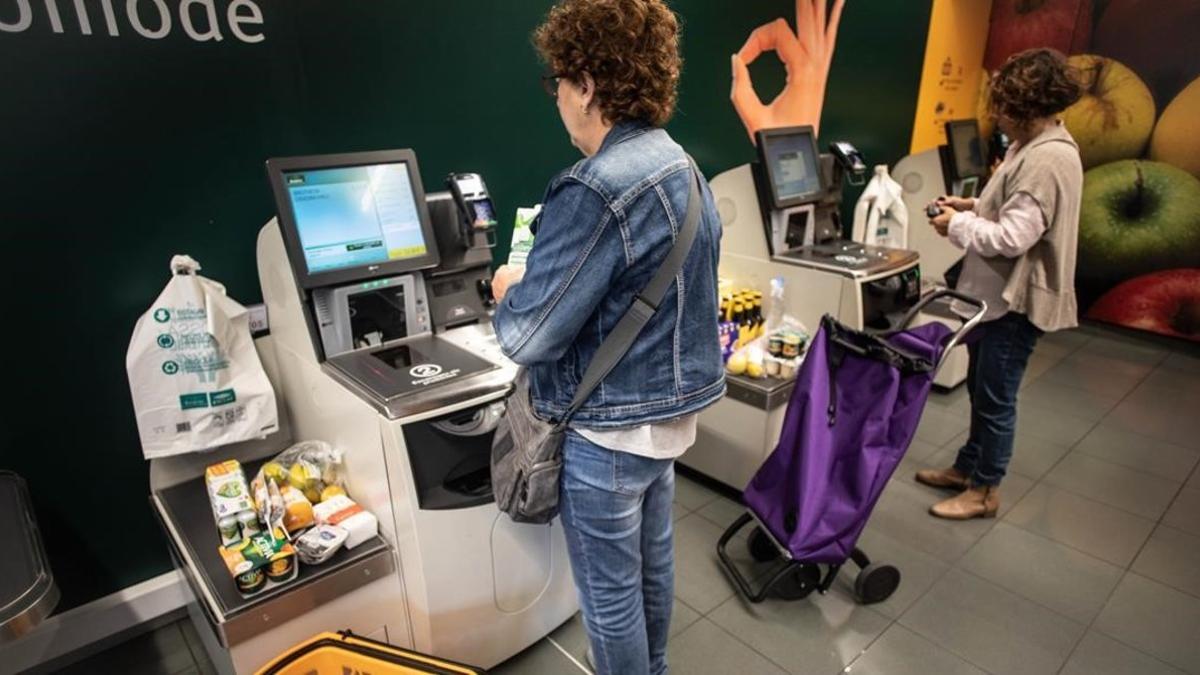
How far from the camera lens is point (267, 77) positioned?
6.46ft

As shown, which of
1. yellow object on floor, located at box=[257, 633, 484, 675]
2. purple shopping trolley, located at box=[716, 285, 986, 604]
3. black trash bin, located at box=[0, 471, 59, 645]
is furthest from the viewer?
purple shopping trolley, located at box=[716, 285, 986, 604]

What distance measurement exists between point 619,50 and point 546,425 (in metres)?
0.70

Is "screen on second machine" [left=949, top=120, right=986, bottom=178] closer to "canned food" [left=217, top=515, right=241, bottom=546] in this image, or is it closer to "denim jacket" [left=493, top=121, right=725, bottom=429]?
"denim jacket" [left=493, top=121, right=725, bottom=429]

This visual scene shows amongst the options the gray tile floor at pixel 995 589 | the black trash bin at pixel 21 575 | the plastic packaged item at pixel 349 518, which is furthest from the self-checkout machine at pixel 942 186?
the black trash bin at pixel 21 575

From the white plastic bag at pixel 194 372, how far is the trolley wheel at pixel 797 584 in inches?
64.9

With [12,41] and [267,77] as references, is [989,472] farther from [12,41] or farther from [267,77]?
[12,41]

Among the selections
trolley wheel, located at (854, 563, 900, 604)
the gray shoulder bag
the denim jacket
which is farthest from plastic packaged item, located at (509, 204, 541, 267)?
trolley wheel, located at (854, 563, 900, 604)

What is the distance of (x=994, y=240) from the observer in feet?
7.22

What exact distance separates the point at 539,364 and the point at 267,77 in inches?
52.6

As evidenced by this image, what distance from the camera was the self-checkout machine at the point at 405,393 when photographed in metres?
1.58

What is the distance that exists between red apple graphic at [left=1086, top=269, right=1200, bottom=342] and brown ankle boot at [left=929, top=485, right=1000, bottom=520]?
10.4 feet

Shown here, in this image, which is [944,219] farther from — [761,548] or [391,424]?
[391,424]

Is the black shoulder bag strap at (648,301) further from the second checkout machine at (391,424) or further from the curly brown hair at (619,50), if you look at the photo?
the second checkout machine at (391,424)

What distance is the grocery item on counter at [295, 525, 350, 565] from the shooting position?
1568 mm
